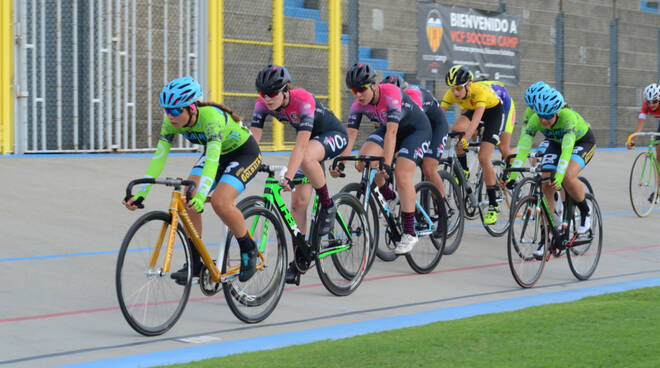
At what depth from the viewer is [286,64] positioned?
1382 centimetres

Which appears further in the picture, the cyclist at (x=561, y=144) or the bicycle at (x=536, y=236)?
the cyclist at (x=561, y=144)

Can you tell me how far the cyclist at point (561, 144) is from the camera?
720cm

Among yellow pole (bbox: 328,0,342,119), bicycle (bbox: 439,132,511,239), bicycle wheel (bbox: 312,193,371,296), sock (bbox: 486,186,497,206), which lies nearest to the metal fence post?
yellow pole (bbox: 328,0,342,119)

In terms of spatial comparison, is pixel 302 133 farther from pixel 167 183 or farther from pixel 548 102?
pixel 548 102

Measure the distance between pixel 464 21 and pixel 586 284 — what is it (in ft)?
30.4

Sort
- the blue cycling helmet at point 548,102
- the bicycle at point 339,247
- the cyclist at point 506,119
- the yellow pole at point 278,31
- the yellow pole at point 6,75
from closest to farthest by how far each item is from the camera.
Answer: the bicycle at point 339,247 → the blue cycling helmet at point 548,102 → the cyclist at point 506,119 → the yellow pole at point 6,75 → the yellow pole at point 278,31

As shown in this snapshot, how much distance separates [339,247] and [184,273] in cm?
151

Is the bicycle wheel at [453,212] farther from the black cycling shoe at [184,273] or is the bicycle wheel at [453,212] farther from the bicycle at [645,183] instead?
the bicycle at [645,183]

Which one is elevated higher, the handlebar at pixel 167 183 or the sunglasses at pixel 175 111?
the sunglasses at pixel 175 111

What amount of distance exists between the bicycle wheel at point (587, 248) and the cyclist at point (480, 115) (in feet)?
4.65

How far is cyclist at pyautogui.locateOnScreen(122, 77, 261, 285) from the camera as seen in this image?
16.8 feet

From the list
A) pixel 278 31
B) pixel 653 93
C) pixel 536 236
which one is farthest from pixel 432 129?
pixel 278 31

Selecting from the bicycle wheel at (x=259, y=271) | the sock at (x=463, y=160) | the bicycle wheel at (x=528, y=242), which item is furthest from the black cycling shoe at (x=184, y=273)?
the sock at (x=463, y=160)

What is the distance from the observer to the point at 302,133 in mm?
6215
